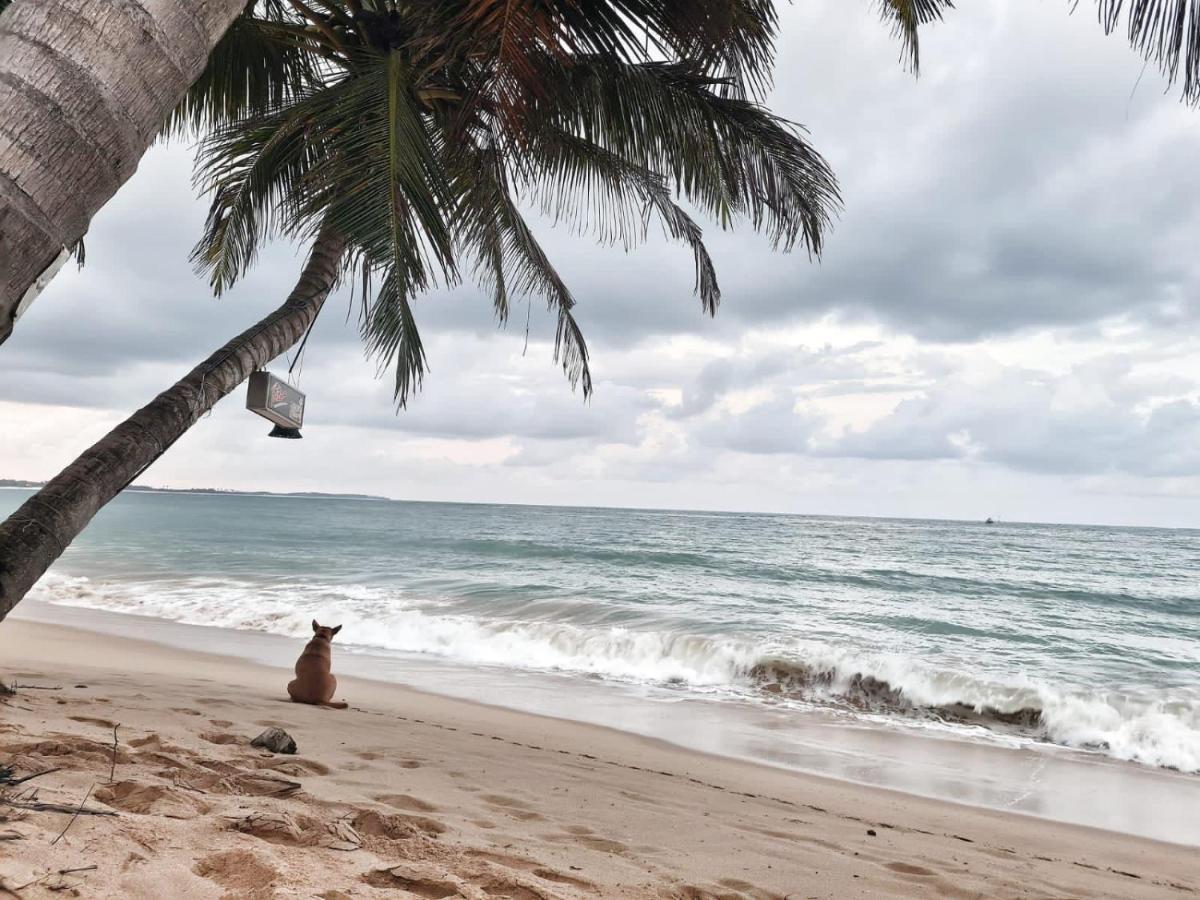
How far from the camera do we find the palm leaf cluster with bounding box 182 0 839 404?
4.15 meters

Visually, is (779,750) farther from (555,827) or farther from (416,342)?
(416,342)

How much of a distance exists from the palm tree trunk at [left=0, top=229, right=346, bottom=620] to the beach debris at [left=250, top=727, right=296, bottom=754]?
4.44 ft

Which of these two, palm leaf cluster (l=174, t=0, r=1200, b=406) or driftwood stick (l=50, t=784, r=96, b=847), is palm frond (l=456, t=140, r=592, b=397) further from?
driftwood stick (l=50, t=784, r=96, b=847)

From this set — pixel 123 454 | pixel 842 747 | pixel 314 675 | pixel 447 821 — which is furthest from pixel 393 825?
pixel 842 747

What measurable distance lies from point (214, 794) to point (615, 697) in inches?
226

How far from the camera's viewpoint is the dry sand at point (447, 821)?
213 cm

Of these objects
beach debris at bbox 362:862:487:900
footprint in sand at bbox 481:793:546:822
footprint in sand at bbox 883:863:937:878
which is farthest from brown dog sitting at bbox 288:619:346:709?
footprint in sand at bbox 883:863:937:878

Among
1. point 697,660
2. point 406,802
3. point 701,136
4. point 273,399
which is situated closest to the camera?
point 406,802

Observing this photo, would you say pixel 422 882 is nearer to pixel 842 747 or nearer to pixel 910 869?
pixel 910 869

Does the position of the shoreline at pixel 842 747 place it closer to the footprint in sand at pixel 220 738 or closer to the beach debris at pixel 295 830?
the footprint in sand at pixel 220 738

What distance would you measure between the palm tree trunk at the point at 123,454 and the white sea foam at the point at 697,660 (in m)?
6.30

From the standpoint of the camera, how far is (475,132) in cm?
619

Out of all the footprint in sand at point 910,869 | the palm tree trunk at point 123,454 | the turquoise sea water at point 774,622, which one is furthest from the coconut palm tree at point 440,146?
the turquoise sea water at point 774,622

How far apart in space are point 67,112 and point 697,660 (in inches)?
391
